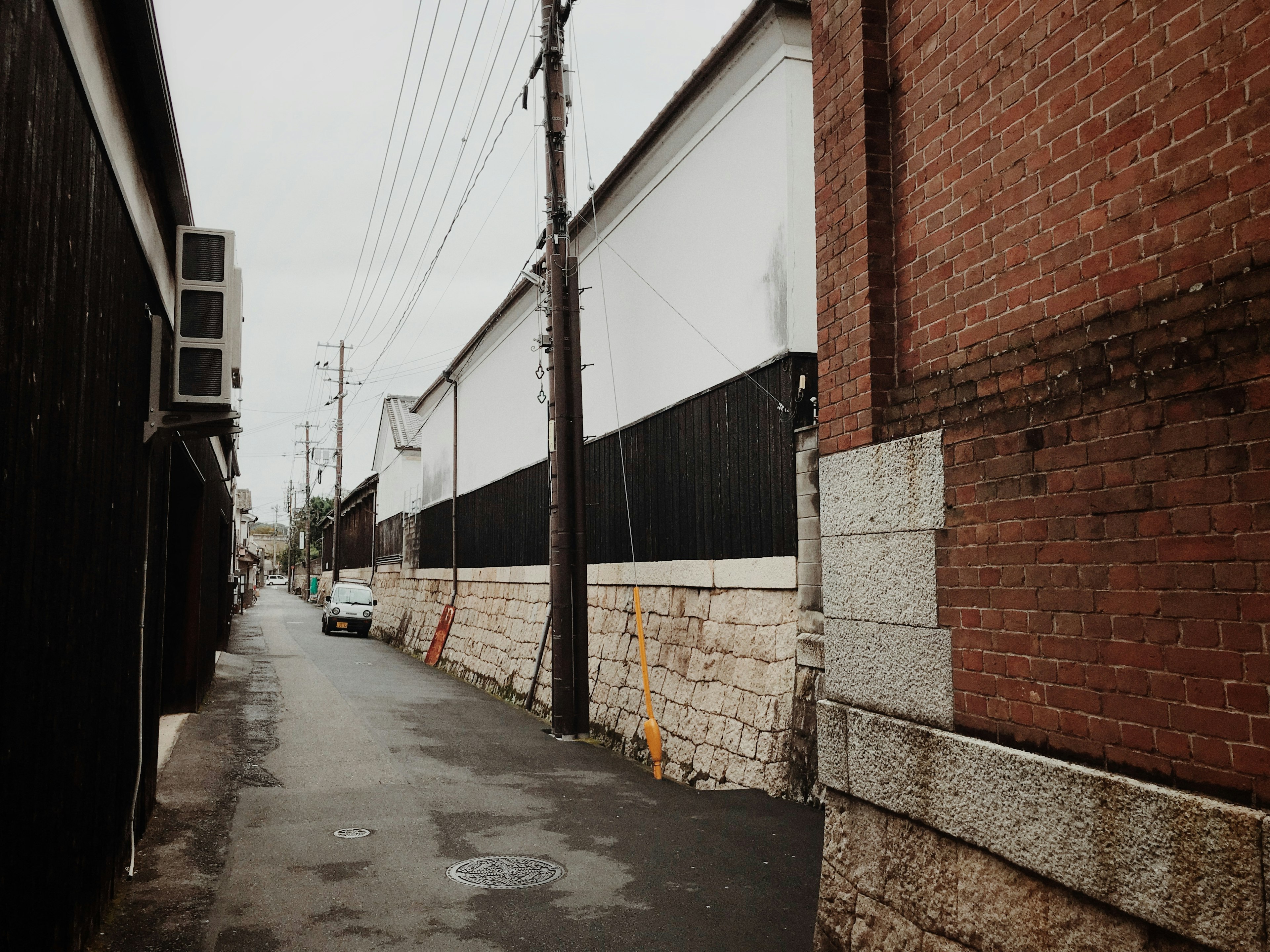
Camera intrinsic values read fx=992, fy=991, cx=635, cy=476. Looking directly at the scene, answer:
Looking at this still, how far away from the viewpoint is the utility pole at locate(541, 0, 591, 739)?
42.5 feet

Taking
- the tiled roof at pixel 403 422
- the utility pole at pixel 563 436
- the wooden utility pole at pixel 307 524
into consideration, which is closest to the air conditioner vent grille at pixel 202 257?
the utility pole at pixel 563 436

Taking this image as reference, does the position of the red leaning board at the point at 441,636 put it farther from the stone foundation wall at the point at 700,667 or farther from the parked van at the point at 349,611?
the parked van at the point at 349,611

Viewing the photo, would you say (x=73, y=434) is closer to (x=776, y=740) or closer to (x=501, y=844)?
(x=501, y=844)

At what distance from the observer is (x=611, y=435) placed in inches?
561

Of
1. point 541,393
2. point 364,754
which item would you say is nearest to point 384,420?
point 541,393

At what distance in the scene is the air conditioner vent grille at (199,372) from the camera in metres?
6.62

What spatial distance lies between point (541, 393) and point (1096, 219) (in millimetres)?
12248

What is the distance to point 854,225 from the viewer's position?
5.24m

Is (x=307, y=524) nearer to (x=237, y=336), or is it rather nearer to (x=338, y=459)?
(x=338, y=459)

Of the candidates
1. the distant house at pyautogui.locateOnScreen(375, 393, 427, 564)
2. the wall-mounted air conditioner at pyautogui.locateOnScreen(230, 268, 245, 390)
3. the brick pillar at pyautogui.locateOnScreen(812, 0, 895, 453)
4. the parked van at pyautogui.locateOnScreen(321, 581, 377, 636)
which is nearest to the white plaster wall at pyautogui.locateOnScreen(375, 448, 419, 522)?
the distant house at pyautogui.locateOnScreen(375, 393, 427, 564)

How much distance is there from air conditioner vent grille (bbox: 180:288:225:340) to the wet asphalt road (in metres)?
3.60

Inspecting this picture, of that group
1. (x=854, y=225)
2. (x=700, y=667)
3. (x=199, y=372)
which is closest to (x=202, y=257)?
(x=199, y=372)

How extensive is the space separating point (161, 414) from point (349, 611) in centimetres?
3015

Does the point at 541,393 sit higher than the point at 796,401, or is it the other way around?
the point at 541,393
